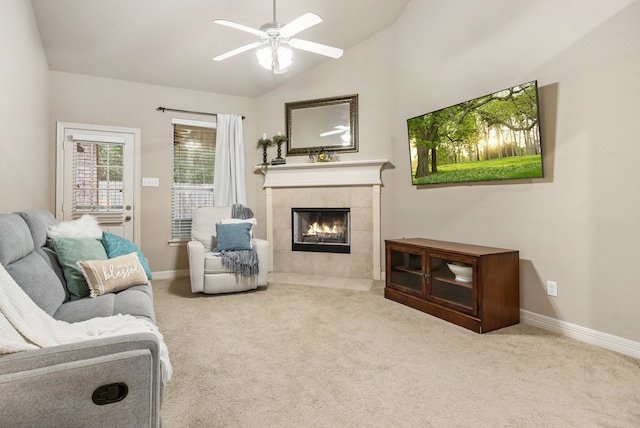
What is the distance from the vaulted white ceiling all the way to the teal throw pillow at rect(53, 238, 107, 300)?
2245mm

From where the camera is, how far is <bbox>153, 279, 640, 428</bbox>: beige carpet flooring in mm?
1607

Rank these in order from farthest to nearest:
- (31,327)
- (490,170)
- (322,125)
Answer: (322,125)
(490,170)
(31,327)

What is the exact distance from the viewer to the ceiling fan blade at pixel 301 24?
7.52 ft

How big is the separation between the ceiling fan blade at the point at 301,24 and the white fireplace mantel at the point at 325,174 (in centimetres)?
213

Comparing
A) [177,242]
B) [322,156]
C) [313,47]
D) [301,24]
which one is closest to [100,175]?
[177,242]

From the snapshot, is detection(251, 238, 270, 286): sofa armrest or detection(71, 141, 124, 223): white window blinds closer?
detection(251, 238, 270, 286): sofa armrest

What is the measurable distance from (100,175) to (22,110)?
1.58 meters

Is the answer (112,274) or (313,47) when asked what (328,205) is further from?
(112,274)

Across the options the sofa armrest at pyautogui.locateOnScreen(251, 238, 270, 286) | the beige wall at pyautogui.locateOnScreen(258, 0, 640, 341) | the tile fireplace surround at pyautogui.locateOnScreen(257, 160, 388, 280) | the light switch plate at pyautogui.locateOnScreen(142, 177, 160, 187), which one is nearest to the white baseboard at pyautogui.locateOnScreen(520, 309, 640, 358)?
the beige wall at pyautogui.locateOnScreen(258, 0, 640, 341)

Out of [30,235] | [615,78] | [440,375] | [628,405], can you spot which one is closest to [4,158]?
[30,235]

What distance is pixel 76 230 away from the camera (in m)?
2.48

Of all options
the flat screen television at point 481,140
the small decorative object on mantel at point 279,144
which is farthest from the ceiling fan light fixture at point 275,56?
the small decorative object on mantel at point 279,144

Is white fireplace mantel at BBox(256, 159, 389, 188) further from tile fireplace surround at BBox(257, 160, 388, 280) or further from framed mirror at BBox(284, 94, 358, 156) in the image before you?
framed mirror at BBox(284, 94, 358, 156)

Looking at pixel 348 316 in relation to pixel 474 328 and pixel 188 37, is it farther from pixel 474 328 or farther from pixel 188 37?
pixel 188 37
